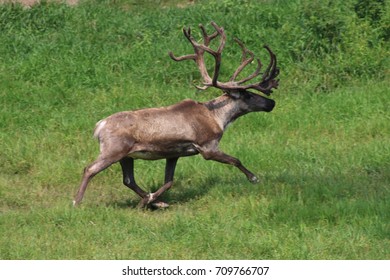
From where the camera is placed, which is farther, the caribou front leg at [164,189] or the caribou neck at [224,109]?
the caribou neck at [224,109]

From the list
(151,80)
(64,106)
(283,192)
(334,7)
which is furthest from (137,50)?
(283,192)

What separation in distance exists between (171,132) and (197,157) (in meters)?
1.57

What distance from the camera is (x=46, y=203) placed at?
37.3 ft

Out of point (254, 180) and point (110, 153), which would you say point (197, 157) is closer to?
point (254, 180)

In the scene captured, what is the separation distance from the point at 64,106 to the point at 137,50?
175cm

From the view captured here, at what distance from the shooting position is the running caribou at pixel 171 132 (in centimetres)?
1080

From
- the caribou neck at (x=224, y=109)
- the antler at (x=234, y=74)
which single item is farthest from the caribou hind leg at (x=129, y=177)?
the antler at (x=234, y=74)

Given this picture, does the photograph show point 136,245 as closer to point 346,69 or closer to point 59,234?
point 59,234

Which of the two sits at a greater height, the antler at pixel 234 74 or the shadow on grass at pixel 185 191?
the antler at pixel 234 74

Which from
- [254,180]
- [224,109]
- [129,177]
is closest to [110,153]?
[129,177]

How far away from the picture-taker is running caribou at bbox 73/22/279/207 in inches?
425

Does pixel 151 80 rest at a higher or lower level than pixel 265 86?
lower

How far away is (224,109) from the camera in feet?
38.0

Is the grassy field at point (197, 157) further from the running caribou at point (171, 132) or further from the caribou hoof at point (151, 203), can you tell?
the running caribou at point (171, 132)
